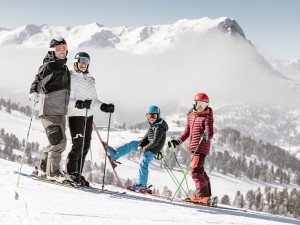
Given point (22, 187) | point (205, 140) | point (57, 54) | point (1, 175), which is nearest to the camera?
point (22, 187)

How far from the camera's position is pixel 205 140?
25.2 feet

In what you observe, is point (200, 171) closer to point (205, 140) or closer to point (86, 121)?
point (205, 140)

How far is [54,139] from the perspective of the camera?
6.52 meters

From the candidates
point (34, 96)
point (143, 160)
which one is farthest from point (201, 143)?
point (34, 96)

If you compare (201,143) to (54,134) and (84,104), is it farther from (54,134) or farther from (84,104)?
(54,134)

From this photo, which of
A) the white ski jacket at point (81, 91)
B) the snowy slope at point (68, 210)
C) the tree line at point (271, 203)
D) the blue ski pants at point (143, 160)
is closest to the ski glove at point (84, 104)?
the white ski jacket at point (81, 91)

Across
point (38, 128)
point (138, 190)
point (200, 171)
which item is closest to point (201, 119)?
point (200, 171)

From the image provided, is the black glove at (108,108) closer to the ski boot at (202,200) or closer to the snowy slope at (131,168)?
the ski boot at (202,200)

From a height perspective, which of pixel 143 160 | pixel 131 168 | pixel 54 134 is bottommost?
→ pixel 131 168

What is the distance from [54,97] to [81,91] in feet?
2.57

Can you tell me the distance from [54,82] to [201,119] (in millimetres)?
3637

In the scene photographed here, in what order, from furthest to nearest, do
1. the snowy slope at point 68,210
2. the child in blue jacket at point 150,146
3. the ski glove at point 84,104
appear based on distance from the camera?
the child in blue jacket at point 150,146
the ski glove at point 84,104
the snowy slope at point 68,210

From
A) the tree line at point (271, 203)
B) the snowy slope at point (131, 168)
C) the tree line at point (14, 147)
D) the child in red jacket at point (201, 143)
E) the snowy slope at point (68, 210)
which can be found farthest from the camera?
the snowy slope at point (131, 168)

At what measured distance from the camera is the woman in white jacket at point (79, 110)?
702 cm
